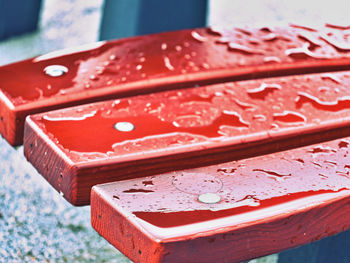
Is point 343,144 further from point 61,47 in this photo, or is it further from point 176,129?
point 61,47

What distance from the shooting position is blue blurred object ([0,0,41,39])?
331cm

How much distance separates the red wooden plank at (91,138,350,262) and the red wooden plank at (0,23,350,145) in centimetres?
29

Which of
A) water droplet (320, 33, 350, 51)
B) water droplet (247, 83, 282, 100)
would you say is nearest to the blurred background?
water droplet (320, 33, 350, 51)

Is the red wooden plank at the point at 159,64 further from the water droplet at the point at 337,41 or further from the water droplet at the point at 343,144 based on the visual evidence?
the water droplet at the point at 343,144

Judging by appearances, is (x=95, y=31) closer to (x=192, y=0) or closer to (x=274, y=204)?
(x=192, y=0)

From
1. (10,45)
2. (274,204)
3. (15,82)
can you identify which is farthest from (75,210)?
(10,45)

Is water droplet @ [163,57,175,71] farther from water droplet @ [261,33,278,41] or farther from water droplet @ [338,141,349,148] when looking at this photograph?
water droplet @ [338,141,349,148]

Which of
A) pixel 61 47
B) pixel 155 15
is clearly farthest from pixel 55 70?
pixel 61 47

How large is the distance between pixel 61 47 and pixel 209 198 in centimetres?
269

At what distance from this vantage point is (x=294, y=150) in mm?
914

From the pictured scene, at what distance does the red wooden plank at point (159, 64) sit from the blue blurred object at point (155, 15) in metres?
1.38

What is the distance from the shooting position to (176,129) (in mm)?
927

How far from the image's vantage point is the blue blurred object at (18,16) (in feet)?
10.9

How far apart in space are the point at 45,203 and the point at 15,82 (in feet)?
2.76
